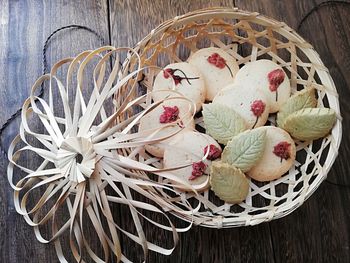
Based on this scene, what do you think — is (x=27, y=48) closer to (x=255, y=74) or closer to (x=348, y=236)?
(x=255, y=74)

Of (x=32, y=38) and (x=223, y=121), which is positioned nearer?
(x=223, y=121)

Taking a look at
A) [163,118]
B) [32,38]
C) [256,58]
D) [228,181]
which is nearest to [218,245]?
[228,181]

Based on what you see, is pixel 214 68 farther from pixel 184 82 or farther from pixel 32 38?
pixel 32 38

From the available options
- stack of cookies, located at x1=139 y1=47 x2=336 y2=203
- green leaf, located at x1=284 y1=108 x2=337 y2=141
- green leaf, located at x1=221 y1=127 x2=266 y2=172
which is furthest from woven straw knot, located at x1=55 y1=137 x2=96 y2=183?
green leaf, located at x1=284 y1=108 x2=337 y2=141

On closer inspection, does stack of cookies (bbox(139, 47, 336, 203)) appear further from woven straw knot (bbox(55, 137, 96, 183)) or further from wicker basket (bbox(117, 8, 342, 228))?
woven straw knot (bbox(55, 137, 96, 183))

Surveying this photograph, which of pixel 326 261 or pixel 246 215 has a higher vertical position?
pixel 246 215

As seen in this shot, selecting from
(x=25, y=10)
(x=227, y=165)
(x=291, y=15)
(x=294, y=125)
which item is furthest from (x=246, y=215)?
(x=25, y=10)
